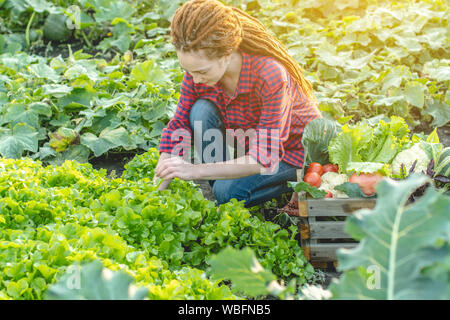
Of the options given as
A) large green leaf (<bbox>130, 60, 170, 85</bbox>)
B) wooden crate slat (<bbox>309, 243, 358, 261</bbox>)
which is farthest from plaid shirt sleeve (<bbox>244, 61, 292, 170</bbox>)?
large green leaf (<bbox>130, 60, 170, 85</bbox>)

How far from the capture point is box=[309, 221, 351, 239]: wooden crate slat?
2.40 m

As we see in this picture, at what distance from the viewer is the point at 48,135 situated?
146 inches

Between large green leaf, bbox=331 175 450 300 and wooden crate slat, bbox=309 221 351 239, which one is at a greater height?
large green leaf, bbox=331 175 450 300

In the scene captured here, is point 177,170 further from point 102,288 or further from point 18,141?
point 18,141

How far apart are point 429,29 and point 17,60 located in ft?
12.4

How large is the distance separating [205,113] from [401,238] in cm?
196

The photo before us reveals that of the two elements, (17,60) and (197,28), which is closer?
(197,28)

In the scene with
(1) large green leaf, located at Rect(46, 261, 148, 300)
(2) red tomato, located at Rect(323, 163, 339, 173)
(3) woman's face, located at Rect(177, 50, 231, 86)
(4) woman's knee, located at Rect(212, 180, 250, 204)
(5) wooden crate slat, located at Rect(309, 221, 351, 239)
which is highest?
(3) woman's face, located at Rect(177, 50, 231, 86)

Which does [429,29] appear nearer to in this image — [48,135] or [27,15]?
[48,135]

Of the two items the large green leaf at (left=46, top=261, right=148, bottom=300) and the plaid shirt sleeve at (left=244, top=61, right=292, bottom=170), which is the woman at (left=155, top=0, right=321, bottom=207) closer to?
the plaid shirt sleeve at (left=244, top=61, right=292, bottom=170)

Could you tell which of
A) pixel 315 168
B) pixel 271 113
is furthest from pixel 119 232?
pixel 315 168

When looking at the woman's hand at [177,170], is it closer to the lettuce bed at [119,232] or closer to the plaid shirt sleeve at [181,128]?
the lettuce bed at [119,232]

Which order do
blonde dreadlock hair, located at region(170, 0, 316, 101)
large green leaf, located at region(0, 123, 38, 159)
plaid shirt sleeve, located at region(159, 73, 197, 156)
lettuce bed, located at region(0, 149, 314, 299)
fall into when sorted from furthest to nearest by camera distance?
large green leaf, located at region(0, 123, 38, 159) → plaid shirt sleeve, located at region(159, 73, 197, 156) → blonde dreadlock hair, located at region(170, 0, 316, 101) → lettuce bed, located at region(0, 149, 314, 299)
